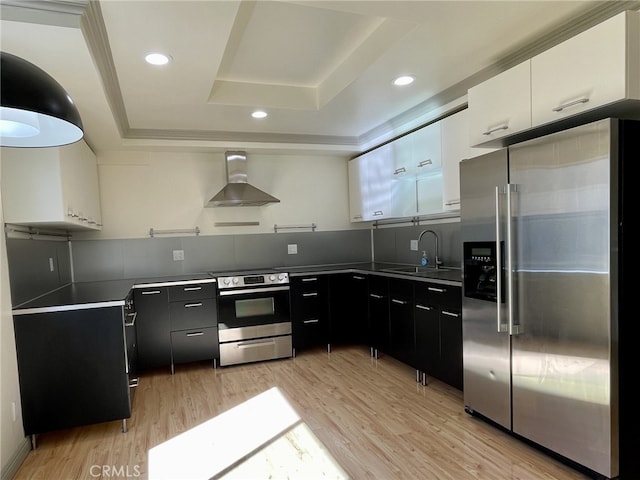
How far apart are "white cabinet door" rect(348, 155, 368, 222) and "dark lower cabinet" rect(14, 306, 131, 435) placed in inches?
117

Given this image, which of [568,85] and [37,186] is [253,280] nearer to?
[37,186]

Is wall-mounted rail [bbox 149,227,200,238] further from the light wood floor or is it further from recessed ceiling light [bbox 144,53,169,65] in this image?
recessed ceiling light [bbox 144,53,169,65]

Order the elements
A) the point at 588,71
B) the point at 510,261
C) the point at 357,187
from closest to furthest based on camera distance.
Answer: the point at 588,71 → the point at 510,261 → the point at 357,187

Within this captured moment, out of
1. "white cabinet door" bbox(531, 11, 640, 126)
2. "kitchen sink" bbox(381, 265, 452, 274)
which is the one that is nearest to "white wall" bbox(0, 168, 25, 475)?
"kitchen sink" bbox(381, 265, 452, 274)

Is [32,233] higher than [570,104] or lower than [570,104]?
lower

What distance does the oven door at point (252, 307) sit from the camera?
12.7ft

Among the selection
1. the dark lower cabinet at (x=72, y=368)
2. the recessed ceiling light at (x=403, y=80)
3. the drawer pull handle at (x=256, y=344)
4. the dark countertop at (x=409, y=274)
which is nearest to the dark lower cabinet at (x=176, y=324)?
the drawer pull handle at (x=256, y=344)

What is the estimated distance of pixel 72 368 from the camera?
8.29 ft

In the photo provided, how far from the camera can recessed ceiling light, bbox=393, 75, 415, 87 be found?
2762mm

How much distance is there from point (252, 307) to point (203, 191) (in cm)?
148

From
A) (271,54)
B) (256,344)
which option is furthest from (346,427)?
(271,54)

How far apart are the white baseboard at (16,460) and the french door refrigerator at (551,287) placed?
2767 millimetres

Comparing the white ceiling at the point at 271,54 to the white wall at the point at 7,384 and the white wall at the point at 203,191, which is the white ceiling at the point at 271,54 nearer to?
the white wall at the point at 203,191

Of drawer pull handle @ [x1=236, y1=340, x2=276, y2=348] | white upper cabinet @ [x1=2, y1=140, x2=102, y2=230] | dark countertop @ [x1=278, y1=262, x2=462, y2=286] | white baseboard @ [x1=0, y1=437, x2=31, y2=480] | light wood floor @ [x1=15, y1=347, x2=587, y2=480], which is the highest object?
white upper cabinet @ [x1=2, y1=140, x2=102, y2=230]
